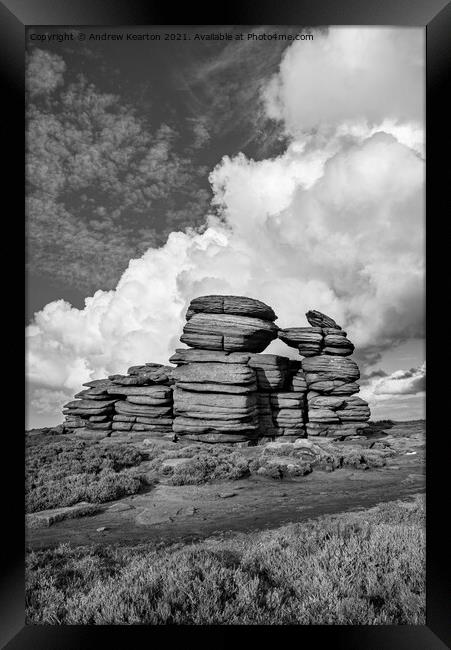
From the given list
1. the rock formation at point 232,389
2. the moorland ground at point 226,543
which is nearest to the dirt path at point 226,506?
the moorland ground at point 226,543

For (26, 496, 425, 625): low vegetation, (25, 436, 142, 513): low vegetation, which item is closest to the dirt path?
(25, 436, 142, 513): low vegetation

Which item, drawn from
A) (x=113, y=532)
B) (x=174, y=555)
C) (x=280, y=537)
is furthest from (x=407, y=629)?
(x=113, y=532)

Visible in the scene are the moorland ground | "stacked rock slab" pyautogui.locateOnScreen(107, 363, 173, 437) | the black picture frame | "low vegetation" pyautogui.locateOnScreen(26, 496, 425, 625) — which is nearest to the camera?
the black picture frame

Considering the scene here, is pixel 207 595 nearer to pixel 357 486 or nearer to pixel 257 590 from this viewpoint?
pixel 257 590

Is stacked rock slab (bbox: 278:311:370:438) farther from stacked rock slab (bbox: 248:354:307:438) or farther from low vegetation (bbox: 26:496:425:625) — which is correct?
low vegetation (bbox: 26:496:425:625)

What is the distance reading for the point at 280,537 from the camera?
8266mm

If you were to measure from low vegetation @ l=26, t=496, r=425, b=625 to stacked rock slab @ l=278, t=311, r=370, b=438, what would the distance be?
22462 millimetres

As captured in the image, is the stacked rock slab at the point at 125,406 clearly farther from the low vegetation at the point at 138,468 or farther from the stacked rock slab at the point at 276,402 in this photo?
the stacked rock slab at the point at 276,402

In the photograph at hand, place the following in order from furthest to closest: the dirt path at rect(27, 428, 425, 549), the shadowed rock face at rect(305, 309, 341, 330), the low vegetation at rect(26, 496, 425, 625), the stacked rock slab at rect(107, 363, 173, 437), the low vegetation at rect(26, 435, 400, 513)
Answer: the shadowed rock face at rect(305, 309, 341, 330), the stacked rock slab at rect(107, 363, 173, 437), the low vegetation at rect(26, 435, 400, 513), the dirt path at rect(27, 428, 425, 549), the low vegetation at rect(26, 496, 425, 625)

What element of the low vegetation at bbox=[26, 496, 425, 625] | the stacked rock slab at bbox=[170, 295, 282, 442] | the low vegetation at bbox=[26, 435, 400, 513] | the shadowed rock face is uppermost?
the shadowed rock face

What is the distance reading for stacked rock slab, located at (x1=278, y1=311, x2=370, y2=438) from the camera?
Answer: 29781mm

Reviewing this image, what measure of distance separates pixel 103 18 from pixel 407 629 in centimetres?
1059
